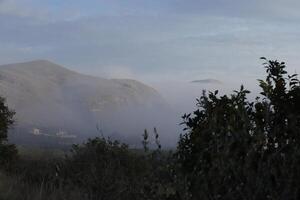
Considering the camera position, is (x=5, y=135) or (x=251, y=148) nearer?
(x=251, y=148)

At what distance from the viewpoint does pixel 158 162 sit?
568 centimetres

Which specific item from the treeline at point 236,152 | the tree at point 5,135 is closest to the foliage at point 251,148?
the treeline at point 236,152

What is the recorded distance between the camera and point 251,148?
16.3 ft

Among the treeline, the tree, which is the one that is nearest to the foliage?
the treeline

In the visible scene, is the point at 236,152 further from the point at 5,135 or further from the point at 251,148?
the point at 5,135

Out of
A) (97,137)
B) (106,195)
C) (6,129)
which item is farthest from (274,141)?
(6,129)

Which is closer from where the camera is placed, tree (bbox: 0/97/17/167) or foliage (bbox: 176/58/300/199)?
foliage (bbox: 176/58/300/199)

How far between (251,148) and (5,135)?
45.7 ft

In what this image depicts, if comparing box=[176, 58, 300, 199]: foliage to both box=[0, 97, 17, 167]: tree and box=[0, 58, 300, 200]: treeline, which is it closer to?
box=[0, 58, 300, 200]: treeline

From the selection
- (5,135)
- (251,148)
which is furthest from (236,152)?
(5,135)

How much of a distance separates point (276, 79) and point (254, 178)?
3.35 ft

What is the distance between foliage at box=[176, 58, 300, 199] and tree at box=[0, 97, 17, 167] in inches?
467

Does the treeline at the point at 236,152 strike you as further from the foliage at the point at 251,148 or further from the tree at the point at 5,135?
the tree at the point at 5,135

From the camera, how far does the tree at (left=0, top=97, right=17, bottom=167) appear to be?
1700 cm
